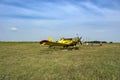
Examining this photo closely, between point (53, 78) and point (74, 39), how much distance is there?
35430 millimetres

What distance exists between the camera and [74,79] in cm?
1069

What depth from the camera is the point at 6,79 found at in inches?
412

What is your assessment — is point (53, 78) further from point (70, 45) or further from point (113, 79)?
point (70, 45)

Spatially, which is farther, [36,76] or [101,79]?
[36,76]

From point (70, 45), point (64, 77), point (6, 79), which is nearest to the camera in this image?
point (6, 79)

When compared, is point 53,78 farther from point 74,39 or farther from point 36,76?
point 74,39

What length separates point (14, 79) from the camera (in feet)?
34.7

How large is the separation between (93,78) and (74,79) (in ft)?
3.27

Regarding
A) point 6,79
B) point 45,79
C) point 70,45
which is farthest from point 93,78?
point 70,45

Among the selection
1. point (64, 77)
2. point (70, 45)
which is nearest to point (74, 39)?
point (70, 45)

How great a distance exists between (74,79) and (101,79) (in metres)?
1.33

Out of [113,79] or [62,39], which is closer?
[113,79]

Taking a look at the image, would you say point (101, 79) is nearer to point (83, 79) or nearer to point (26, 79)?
point (83, 79)

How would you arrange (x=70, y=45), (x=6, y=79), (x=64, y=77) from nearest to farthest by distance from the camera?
(x=6, y=79), (x=64, y=77), (x=70, y=45)
